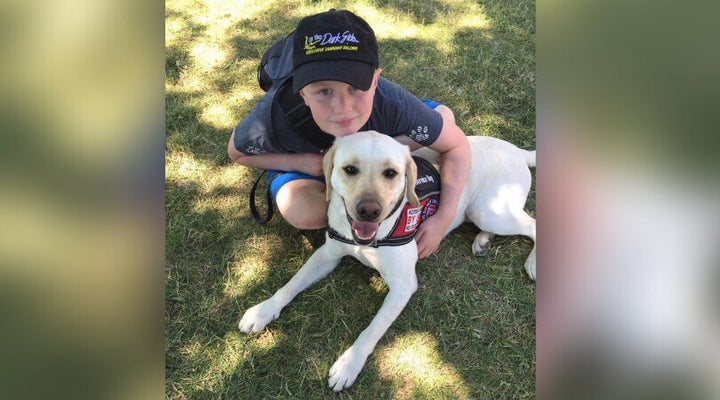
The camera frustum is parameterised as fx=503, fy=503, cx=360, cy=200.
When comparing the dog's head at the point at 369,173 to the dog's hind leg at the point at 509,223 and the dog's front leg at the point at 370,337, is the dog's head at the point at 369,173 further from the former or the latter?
the dog's hind leg at the point at 509,223

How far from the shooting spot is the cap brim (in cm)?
227

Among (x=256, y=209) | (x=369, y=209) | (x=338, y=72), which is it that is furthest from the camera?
(x=256, y=209)

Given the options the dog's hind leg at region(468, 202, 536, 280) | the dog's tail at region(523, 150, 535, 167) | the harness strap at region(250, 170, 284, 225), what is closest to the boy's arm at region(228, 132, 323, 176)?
the harness strap at region(250, 170, 284, 225)

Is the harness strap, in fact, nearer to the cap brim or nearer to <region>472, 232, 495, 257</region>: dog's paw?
the cap brim

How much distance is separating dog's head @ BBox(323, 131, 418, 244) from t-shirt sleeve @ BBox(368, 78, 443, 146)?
1.06 feet

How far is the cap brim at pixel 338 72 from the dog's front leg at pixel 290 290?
1061 millimetres

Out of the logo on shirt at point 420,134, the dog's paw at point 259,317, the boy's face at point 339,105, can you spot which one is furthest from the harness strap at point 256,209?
the logo on shirt at point 420,134

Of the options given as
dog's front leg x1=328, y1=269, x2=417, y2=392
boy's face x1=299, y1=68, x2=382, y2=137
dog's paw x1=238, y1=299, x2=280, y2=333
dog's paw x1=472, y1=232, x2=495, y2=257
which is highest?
boy's face x1=299, y1=68, x2=382, y2=137

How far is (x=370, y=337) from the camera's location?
2.75m

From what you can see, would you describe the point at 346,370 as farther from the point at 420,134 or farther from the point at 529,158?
the point at 529,158

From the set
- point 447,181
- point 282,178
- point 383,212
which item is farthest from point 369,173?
point 282,178

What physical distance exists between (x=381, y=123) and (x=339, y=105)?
0.46 metres

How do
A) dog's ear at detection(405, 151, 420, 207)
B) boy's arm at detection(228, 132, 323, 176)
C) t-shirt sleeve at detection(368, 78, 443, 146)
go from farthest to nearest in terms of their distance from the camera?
boy's arm at detection(228, 132, 323, 176) → t-shirt sleeve at detection(368, 78, 443, 146) → dog's ear at detection(405, 151, 420, 207)
